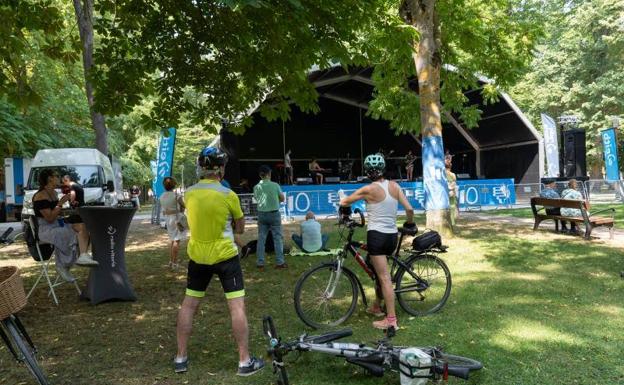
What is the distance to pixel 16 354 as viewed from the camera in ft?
11.1

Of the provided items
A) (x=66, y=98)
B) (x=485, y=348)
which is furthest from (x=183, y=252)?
(x=66, y=98)

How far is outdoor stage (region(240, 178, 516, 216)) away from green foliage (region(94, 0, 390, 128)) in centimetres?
799

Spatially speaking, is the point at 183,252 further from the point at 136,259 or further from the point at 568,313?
the point at 568,313

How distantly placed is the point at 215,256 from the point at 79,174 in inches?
485

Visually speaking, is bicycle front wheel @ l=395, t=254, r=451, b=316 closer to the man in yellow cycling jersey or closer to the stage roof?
the man in yellow cycling jersey

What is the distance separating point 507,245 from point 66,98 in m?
18.7

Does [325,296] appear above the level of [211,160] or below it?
below

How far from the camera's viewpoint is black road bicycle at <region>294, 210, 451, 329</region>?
4.66m

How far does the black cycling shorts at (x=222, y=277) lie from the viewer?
3678 millimetres

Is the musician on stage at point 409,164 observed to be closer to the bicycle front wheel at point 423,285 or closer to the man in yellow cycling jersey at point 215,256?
the bicycle front wheel at point 423,285

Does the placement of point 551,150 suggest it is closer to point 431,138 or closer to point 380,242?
point 431,138

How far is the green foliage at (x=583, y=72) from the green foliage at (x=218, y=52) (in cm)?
2657

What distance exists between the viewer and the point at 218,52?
7.63 metres

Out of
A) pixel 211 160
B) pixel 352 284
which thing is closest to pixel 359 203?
pixel 352 284
